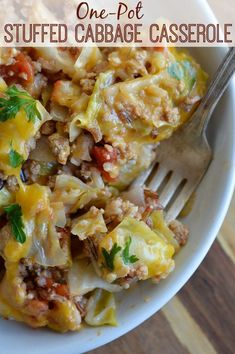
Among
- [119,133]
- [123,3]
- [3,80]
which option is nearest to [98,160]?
[119,133]

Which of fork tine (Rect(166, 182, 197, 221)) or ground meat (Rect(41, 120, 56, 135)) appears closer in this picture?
ground meat (Rect(41, 120, 56, 135))

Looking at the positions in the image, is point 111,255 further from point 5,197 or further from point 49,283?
point 5,197

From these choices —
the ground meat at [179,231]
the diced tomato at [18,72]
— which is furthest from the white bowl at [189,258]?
the diced tomato at [18,72]

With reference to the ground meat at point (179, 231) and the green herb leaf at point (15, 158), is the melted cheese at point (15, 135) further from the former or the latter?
the ground meat at point (179, 231)

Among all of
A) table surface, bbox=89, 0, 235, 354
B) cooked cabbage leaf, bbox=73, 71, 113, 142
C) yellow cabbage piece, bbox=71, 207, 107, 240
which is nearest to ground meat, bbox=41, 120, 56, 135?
cooked cabbage leaf, bbox=73, 71, 113, 142

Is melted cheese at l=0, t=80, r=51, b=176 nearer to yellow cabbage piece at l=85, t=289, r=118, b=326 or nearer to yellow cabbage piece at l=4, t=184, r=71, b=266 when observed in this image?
yellow cabbage piece at l=4, t=184, r=71, b=266

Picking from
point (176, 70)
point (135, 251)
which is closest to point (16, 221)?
point (135, 251)
